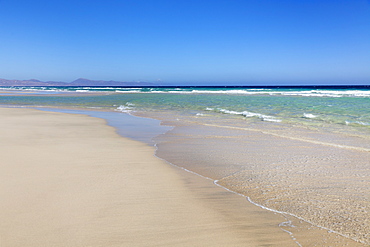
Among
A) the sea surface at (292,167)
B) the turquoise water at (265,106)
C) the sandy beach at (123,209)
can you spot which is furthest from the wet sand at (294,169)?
the turquoise water at (265,106)

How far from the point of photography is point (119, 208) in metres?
3.39

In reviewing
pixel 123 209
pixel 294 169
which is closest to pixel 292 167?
pixel 294 169

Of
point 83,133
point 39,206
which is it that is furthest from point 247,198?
point 83,133

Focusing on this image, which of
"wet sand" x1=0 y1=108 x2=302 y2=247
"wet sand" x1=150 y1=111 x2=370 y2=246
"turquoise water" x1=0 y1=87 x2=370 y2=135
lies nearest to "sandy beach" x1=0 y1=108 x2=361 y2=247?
"wet sand" x1=0 y1=108 x2=302 y2=247

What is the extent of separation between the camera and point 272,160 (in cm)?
564

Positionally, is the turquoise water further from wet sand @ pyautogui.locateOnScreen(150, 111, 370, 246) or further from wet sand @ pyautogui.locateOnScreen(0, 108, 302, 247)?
wet sand @ pyautogui.locateOnScreen(0, 108, 302, 247)

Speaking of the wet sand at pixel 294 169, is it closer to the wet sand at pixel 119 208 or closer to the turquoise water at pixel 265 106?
the wet sand at pixel 119 208

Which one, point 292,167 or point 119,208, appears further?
point 292,167

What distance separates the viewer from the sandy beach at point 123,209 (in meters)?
2.74

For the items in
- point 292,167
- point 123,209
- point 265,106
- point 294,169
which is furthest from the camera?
point 265,106

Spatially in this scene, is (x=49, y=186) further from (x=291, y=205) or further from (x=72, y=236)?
(x=291, y=205)

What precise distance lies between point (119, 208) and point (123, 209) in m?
0.06

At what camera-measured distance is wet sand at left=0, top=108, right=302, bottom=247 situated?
2750 mm

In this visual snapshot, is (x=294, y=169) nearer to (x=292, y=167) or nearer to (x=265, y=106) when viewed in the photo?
(x=292, y=167)
